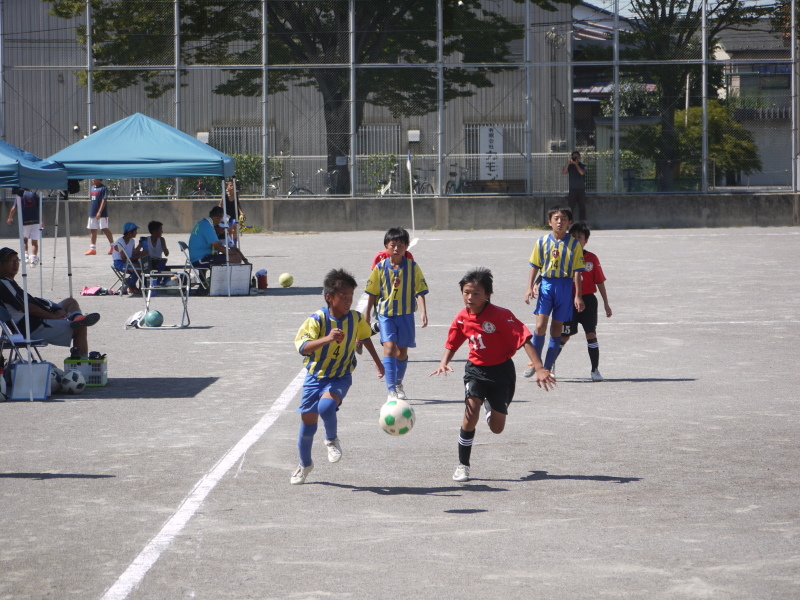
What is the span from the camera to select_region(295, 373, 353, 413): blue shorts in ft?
22.9

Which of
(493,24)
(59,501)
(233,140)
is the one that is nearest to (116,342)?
(59,501)

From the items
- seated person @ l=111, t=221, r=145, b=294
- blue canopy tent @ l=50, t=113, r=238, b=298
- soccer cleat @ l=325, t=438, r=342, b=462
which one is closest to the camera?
soccer cleat @ l=325, t=438, r=342, b=462

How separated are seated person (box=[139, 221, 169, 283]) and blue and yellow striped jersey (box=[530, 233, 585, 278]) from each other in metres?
9.56

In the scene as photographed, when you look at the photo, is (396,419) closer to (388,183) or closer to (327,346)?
(327,346)

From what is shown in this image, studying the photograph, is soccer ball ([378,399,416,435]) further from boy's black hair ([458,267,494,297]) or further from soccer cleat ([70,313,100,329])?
soccer cleat ([70,313,100,329])

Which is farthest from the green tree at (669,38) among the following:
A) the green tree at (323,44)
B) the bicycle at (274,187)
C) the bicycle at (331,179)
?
the bicycle at (274,187)

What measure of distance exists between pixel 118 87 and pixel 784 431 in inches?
1128

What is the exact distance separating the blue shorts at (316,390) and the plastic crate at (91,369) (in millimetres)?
4087

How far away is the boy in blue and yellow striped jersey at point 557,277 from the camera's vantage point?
1048 cm

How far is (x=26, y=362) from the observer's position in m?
10.3

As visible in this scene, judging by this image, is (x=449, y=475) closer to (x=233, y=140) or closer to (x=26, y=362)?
(x=26, y=362)

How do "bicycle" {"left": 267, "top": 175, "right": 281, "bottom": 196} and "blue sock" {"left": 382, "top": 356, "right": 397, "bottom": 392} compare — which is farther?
"bicycle" {"left": 267, "top": 175, "right": 281, "bottom": 196}

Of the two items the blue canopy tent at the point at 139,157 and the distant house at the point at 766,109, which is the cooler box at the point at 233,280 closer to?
the blue canopy tent at the point at 139,157

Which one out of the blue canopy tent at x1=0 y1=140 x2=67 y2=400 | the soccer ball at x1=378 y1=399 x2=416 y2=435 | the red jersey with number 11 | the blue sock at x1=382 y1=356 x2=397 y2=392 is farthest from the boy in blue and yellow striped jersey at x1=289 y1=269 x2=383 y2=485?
the blue canopy tent at x1=0 y1=140 x2=67 y2=400
